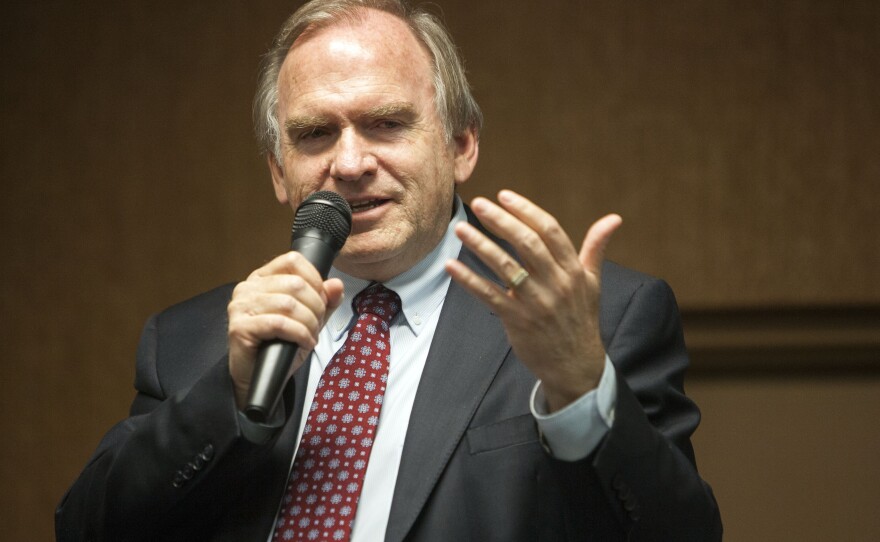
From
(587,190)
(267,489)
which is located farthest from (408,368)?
(587,190)

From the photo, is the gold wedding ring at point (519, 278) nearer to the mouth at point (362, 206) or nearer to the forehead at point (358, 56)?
the mouth at point (362, 206)

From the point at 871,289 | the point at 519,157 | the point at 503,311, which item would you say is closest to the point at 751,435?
the point at 871,289

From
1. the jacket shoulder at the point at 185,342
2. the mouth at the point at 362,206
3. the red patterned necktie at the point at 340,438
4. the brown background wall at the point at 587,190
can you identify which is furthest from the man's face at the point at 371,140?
the brown background wall at the point at 587,190

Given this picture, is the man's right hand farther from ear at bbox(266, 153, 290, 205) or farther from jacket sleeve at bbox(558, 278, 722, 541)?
ear at bbox(266, 153, 290, 205)

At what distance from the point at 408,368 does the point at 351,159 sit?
324 mm

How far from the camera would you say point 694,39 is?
8.41 ft

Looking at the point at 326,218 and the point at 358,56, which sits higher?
the point at 358,56

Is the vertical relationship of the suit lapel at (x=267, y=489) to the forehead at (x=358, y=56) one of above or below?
below

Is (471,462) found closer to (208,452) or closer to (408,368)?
(408,368)

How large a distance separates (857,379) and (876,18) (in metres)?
0.79

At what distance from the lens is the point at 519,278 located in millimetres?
1267

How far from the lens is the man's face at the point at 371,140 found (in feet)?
5.68

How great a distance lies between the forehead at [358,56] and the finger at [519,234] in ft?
2.05

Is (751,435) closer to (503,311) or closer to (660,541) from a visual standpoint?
(660,541)
